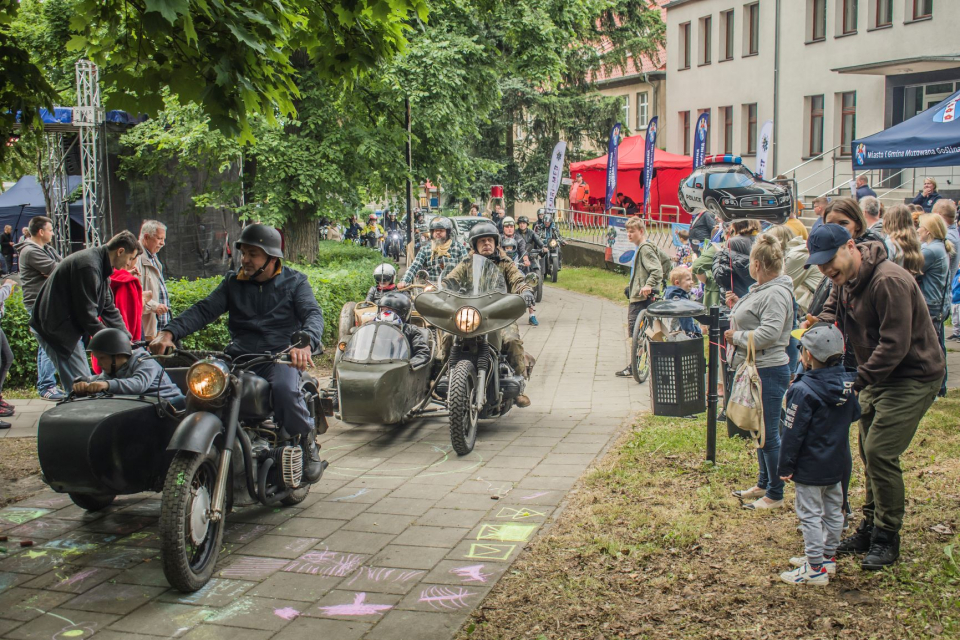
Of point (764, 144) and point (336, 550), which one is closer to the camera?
point (336, 550)

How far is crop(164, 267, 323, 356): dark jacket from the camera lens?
223 inches

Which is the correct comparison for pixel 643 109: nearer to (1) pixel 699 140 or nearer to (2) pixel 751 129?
(2) pixel 751 129

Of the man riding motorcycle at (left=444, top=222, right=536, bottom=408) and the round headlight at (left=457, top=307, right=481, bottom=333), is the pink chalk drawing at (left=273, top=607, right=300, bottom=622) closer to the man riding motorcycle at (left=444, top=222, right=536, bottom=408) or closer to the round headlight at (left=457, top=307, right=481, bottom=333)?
the round headlight at (left=457, top=307, right=481, bottom=333)

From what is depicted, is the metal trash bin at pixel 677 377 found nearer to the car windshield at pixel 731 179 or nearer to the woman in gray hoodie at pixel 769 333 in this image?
the woman in gray hoodie at pixel 769 333

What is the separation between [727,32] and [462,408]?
33269 millimetres

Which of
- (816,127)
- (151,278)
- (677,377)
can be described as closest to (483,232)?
(677,377)

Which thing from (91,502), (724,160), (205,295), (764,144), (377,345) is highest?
(764,144)

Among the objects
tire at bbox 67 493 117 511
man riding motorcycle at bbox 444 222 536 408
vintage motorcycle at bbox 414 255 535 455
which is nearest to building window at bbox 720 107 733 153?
man riding motorcycle at bbox 444 222 536 408

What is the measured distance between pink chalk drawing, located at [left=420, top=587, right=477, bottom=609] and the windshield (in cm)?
377

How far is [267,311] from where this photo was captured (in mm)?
5688

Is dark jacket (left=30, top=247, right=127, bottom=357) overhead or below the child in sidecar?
overhead

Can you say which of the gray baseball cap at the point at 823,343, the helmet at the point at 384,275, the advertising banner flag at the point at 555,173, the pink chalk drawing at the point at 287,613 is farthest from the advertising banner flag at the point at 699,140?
the pink chalk drawing at the point at 287,613

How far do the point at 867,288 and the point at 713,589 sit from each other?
168 centimetres

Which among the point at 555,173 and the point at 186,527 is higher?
the point at 555,173
